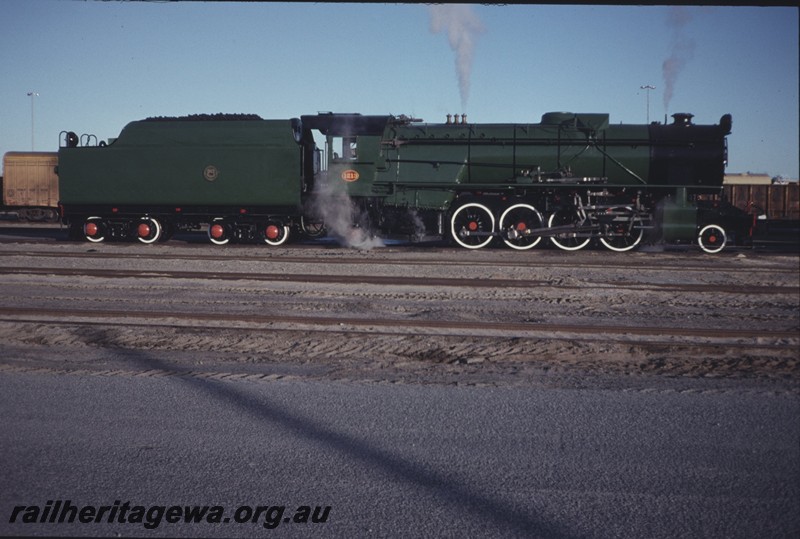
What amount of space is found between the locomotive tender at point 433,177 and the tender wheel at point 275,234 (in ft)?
0.09

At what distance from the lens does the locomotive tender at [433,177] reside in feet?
52.9

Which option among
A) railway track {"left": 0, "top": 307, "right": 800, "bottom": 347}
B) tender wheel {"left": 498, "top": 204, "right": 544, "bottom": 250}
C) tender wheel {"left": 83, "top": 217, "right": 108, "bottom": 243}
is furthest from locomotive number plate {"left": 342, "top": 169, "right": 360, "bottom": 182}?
railway track {"left": 0, "top": 307, "right": 800, "bottom": 347}

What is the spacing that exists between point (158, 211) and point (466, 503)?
15.8 metres

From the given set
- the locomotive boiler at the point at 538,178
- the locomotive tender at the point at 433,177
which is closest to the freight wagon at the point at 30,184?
Result: the locomotive tender at the point at 433,177

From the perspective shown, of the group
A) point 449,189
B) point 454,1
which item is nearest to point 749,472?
point 454,1

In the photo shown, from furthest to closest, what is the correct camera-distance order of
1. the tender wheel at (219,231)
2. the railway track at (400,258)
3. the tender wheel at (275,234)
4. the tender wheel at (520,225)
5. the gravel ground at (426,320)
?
the tender wheel at (219,231) < the tender wheel at (275,234) < the tender wheel at (520,225) < the railway track at (400,258) < the gravel ground at (426,320)

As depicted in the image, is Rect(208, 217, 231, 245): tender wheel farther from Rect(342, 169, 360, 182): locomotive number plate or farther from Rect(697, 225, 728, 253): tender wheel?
Rect(697, 225, 728, 253): tender wheel

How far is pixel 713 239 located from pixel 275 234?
10.6 metres

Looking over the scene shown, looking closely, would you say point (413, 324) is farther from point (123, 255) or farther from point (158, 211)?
point (158, 211)

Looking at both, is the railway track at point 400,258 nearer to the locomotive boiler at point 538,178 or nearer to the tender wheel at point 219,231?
the locomotive boiler at point 538,178

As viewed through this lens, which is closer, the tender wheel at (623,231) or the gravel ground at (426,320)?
the gravel ground at (426,320)

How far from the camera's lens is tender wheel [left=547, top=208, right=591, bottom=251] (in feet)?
Result: 53.4

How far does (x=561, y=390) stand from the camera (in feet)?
18.0

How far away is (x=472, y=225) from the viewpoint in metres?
16.6
